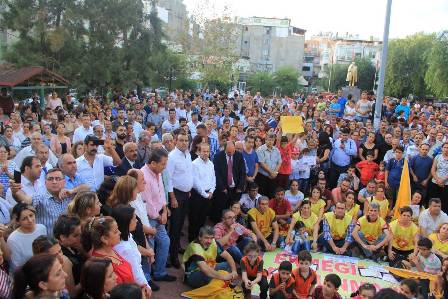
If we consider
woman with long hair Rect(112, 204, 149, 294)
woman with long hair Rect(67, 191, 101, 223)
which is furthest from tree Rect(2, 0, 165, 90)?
woman with long hair Rect(112, 204, 149, 294)

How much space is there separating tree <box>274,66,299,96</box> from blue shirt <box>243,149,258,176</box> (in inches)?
1498

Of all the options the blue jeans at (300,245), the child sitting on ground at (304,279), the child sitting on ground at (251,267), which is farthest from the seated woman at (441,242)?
the child sitting on ground at (251,267)

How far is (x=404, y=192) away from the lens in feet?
26.8

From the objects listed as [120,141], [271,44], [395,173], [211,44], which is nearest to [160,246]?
[120,141]

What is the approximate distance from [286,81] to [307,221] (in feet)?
133

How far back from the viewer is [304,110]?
1288 centimetres

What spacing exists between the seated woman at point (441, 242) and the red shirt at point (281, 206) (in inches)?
90.3

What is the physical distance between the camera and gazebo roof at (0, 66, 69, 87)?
12.6m

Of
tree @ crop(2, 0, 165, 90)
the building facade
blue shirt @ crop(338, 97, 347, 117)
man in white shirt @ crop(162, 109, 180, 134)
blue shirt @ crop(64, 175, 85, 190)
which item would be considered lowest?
blue shirt @ crop(64, 175, 85, 190)

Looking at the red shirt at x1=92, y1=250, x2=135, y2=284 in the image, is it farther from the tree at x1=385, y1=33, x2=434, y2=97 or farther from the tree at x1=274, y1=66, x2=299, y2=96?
the tree at x1=274, y1=66, x2=299, y2=96

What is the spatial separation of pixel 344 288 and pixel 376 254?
125 cm

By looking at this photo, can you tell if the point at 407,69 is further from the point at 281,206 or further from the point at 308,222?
the point at 308,222

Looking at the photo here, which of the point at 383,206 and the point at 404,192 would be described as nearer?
the point at 383,206

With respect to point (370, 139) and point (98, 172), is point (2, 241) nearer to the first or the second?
point (98, 172)
